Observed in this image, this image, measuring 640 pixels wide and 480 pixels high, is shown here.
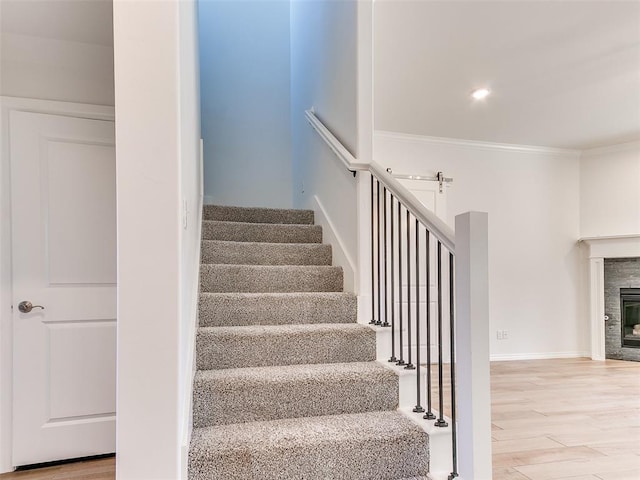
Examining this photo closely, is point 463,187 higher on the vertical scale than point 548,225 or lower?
higher

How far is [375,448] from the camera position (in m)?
1.66

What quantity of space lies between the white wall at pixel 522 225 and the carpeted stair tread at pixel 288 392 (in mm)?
3057

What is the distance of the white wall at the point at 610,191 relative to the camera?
186 inches

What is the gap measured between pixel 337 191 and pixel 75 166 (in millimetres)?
1570

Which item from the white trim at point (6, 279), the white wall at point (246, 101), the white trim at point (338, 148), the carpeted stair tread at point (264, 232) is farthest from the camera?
the white wall at point (246, 101)

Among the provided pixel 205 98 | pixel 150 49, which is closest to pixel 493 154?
pixel 205 98

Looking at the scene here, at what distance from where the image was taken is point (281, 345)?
210 cm

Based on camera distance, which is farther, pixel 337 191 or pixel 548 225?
pixel 548 225

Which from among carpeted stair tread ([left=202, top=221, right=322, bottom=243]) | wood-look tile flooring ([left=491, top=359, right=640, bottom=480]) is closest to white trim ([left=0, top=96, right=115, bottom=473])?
carpeted stair tread ([left=202, top=221, right=322, bottom=243])

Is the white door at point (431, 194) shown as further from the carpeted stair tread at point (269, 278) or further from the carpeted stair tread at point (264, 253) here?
the carpeted stair tread at point (269, 278)

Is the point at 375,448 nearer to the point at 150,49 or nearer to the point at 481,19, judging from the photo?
the point at 150,49

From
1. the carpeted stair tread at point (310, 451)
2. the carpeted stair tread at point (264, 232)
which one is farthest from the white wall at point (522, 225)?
the carpeted stair tread at point (310, 451)

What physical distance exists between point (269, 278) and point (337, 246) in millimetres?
509

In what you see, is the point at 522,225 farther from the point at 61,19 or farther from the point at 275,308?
the point at 61,19
